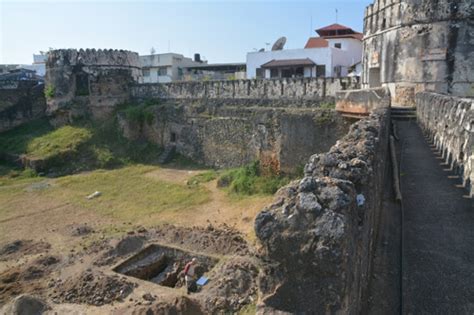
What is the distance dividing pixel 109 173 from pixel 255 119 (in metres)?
6.47

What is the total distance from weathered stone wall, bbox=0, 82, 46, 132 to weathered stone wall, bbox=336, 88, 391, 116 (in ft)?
56.4

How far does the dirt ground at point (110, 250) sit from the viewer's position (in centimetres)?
719

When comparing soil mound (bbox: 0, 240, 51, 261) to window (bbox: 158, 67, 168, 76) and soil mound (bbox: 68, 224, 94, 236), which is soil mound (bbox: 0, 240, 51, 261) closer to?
soil mound (bbox: 68, 224, 94, 236)

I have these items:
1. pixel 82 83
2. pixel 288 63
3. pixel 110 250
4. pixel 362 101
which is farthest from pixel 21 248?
pixel 288 63

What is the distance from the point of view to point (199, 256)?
909 centimetres

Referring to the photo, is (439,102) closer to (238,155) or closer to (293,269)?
(293,269)

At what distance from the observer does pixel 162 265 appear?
9625 mm

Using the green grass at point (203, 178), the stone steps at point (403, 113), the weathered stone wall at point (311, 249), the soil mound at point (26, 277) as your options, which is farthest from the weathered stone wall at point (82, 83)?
the weathered stone wall at point (311, 249)

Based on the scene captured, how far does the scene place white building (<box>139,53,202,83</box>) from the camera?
34.6 m

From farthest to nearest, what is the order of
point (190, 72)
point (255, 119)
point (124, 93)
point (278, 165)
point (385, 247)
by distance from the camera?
point (190, 72) < point (124, 93) < point (255, 119) < point (278, 165) < point (385, 247)

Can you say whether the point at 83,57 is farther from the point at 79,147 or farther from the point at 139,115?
the point at 79,147

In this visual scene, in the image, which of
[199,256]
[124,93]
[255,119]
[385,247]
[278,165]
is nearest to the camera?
[385,247]

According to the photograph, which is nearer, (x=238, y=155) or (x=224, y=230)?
(x=224, y=230)

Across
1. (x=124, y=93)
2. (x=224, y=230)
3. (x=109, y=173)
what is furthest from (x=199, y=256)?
(x=124, y=93)
